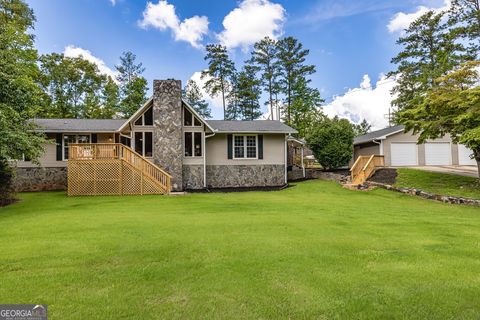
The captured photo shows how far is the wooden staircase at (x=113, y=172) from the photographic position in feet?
44.9

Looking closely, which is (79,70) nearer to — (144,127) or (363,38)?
(144,127)

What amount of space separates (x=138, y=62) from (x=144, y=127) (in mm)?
18627

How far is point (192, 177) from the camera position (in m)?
16.0

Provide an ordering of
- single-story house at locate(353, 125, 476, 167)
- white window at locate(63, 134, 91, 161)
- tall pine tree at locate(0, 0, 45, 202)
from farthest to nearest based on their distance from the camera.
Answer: single-story house at locate(353, 125, 476, 167), white window at locate(63, 134, 91, 161), tall pine tree at locate(0, 0, 45, 202)

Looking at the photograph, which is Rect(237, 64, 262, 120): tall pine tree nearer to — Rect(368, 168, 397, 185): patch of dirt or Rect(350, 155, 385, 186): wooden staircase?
Rect(350, 155, 385, 186): wooden staircase

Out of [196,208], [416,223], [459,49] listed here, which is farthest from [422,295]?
[459,49]

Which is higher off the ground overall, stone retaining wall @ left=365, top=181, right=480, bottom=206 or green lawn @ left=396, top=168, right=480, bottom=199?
green lawn @ left=396, top=168, right=480, bottom=199

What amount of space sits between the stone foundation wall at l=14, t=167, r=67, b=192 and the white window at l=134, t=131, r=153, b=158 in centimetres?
454

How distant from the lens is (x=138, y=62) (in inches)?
1220

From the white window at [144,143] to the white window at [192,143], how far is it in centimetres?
185

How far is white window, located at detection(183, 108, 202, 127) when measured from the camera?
16.0m

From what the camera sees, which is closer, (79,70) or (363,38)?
(363,38)

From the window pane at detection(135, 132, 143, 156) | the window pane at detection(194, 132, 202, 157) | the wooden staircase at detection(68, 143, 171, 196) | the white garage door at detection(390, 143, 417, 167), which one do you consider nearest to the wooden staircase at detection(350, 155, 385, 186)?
the white garage door at detection(390, 143, 417, 167)

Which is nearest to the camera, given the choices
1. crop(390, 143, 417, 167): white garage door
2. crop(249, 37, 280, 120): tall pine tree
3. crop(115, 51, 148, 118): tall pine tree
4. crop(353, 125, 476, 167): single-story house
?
crop(353, 125, 476, 167): single-story house
